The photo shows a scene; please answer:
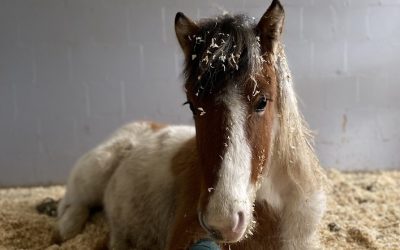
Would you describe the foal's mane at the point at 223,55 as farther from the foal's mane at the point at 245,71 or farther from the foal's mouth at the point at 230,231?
the foal's mouth at the point at 230,231

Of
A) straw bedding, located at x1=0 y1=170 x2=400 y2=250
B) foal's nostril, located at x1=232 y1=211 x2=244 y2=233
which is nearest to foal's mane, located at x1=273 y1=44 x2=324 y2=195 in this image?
straw bedding, located at x1=0 y1=170 x2=400 y2=250

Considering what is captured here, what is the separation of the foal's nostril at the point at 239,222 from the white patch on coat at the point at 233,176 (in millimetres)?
10

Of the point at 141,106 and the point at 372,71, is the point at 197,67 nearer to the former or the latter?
the point at 141,106

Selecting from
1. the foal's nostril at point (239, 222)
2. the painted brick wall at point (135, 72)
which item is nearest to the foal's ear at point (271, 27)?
the foal's nostril at point (239, 222)

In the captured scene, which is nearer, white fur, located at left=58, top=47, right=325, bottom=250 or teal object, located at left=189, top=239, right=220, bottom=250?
white fur, located at left=58, top=47, right=325, bottom=250

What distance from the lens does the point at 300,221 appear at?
1.84 metres

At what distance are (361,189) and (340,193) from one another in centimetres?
21

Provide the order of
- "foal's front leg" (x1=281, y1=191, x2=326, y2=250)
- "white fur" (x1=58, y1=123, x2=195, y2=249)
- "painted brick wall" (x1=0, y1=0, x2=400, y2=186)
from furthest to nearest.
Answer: "painted brick wall" (x1=0, y1=0, x2=400, y2=186)
"white fur" (x1=58, y1=123, x2=195, y2=249)
"foal's front leg" (x1=281, y1=191, x2=326, y2=250)

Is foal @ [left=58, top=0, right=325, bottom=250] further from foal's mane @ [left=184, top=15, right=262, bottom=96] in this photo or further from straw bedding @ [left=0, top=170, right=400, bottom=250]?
straw bedding @ [left=0, top=170, right=400, bottom=250]

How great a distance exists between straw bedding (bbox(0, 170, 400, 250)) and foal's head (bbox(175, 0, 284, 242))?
30.1 inches

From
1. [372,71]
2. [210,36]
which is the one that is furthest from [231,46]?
[372,71]

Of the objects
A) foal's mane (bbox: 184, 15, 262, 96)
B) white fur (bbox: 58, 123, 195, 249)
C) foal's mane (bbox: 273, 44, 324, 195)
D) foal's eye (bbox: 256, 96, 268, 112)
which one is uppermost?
foal's mane (bbox: 184, 15, 262, 96)

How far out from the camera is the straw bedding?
7.97 feet

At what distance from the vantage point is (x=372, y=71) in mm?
3967
